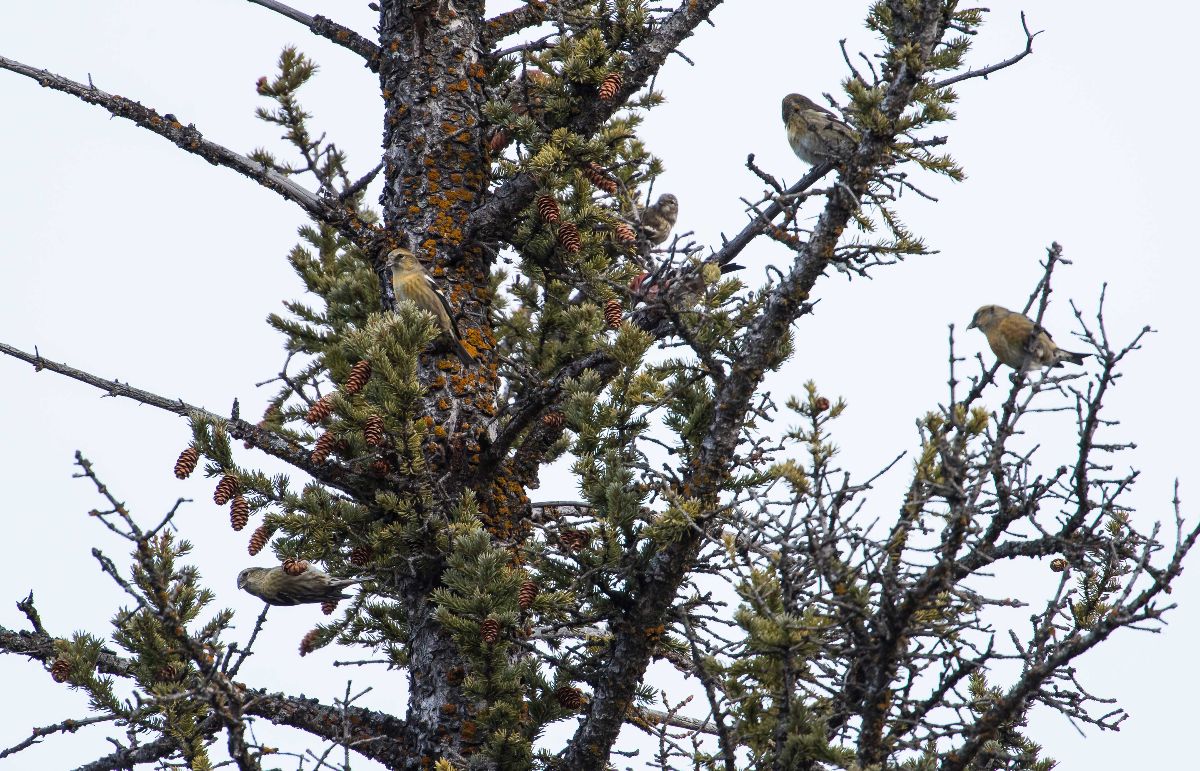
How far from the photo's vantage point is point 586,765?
16.1 feet

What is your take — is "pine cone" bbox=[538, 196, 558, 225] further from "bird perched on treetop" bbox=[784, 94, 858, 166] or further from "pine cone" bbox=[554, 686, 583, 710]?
"bird perched on treetop" bbox=[784, 94, 858, 166]

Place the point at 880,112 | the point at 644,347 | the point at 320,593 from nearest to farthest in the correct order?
1. the point at 880,112
2. the point at 644,347
3. the point at 320,593

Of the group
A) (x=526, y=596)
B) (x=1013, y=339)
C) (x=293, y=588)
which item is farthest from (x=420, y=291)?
(x=1013, y=339)

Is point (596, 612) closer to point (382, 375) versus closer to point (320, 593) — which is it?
point (382, 375)

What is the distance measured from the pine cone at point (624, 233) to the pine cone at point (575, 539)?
5.36 ft

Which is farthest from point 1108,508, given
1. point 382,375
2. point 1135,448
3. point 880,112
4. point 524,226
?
point 524,226

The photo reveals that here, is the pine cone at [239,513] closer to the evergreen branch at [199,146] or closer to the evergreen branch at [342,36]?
the evergreen branch at [199,146]

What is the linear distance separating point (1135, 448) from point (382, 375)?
9.80 feet

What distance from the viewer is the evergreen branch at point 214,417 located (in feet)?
16.6

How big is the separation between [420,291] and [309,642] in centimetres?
242

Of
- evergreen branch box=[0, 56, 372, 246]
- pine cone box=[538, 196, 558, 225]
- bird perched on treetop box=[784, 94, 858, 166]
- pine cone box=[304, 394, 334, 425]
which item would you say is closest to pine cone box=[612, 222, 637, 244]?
pine cone box=[538, 196, 558, 225]

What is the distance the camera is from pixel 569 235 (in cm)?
603

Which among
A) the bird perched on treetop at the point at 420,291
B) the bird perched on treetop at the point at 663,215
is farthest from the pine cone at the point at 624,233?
the bird perched on treetop at the point at 663,215

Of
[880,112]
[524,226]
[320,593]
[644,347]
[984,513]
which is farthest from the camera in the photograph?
[320,593]
